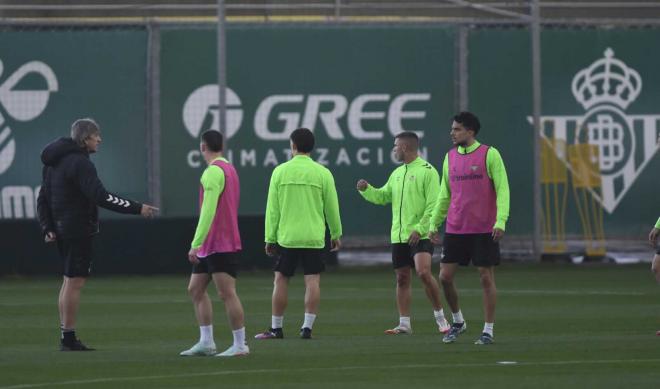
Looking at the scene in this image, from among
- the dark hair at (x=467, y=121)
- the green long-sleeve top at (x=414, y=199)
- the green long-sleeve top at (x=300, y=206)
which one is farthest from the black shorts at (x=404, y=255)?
the dark hair at (x=467, y=121)

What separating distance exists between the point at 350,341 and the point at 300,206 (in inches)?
56.2

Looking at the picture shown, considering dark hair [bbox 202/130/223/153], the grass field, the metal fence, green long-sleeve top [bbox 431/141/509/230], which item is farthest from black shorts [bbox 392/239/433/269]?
the metal fence

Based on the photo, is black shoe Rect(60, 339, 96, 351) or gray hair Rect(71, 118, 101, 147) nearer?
black shoe Rect(60, 339, 96, 351)

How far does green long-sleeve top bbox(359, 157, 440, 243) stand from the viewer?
15.4 m

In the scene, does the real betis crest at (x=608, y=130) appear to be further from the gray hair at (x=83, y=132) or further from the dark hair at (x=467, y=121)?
the gray hair at (x=83, y=132)

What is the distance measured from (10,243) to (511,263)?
28.7 feet

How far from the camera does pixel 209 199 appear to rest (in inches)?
498

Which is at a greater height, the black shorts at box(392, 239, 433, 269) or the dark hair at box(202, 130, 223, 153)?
the dark hair at box(202, 130, 223, 153)

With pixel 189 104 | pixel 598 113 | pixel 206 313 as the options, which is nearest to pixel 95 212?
pixel 206 313

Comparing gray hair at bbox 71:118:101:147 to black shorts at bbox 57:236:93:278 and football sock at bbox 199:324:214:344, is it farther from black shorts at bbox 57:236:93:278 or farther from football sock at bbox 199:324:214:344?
football sock at bbox 199:324:214:344

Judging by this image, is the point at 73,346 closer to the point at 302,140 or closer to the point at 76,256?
the point at 76,256

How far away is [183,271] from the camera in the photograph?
24.9m

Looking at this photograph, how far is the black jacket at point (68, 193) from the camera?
1361 cm

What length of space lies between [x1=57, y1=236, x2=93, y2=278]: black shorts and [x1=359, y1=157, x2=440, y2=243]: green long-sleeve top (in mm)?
3115
